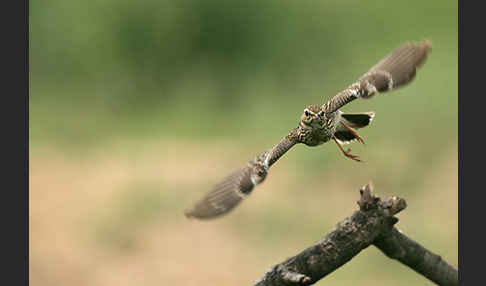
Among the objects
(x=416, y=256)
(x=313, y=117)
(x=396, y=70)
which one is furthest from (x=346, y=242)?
(x=396, y=70)

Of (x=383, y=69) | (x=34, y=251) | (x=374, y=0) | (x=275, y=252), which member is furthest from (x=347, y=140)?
(x=374, y=0)

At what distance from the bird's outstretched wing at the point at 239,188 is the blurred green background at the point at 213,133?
405 centimetres

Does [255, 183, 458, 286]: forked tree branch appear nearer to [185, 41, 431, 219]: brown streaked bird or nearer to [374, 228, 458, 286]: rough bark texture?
[374, 228, 458, 286]: rough bark texture

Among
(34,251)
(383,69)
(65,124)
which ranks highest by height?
(65,124)

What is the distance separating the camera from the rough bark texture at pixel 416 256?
4141mm

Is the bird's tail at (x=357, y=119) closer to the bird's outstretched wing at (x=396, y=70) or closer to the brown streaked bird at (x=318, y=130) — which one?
the brown streaked bird at (x=318, y=130)

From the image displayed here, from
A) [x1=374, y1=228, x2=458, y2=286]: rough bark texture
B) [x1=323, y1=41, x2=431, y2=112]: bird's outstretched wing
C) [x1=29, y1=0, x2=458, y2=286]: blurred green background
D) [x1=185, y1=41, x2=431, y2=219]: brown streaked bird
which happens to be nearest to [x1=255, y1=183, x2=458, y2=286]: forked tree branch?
[x1=374, y1=228, x2=458, y2=286]: rough bark texture

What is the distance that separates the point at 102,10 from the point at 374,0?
395cm

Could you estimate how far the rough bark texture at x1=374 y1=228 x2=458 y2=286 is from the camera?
13.6 feet

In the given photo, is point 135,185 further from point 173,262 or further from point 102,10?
point 102,10

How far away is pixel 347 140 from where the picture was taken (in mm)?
4301

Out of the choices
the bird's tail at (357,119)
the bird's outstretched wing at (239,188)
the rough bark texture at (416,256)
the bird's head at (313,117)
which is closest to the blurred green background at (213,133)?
the rough bark texture at (416,256)

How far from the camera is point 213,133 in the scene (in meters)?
10.2

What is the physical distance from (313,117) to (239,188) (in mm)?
511
